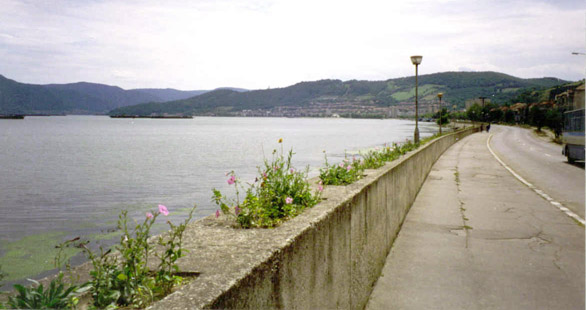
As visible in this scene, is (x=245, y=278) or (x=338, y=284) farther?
(x=338, y=284)

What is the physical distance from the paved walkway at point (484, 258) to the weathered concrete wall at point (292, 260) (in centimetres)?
81

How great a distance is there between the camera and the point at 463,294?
525 centimetres

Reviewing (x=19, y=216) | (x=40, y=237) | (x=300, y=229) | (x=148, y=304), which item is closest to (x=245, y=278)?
(x=148, y=304)

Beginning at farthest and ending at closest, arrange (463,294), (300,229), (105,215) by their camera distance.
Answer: (105,215) → (463,294) → (300,229)

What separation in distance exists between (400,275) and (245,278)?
4.16 metres

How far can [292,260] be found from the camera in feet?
8.88

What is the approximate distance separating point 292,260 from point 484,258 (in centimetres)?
488

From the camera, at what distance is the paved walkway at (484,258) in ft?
16.8

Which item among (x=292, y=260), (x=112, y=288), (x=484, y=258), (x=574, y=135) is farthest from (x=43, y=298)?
(x=574, y=135)

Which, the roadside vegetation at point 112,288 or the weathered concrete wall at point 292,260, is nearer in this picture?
the roadside vegetation at point 112,288

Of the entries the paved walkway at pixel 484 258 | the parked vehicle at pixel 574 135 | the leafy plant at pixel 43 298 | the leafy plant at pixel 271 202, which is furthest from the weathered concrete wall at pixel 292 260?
the parked vehicle at pixel 574 135

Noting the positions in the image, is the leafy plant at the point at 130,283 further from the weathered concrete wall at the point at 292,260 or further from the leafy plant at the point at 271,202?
the leafy plant at the point at 271,202

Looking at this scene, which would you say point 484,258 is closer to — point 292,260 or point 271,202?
point 271,202

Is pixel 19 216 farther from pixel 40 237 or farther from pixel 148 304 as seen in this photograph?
pixel 148 304
